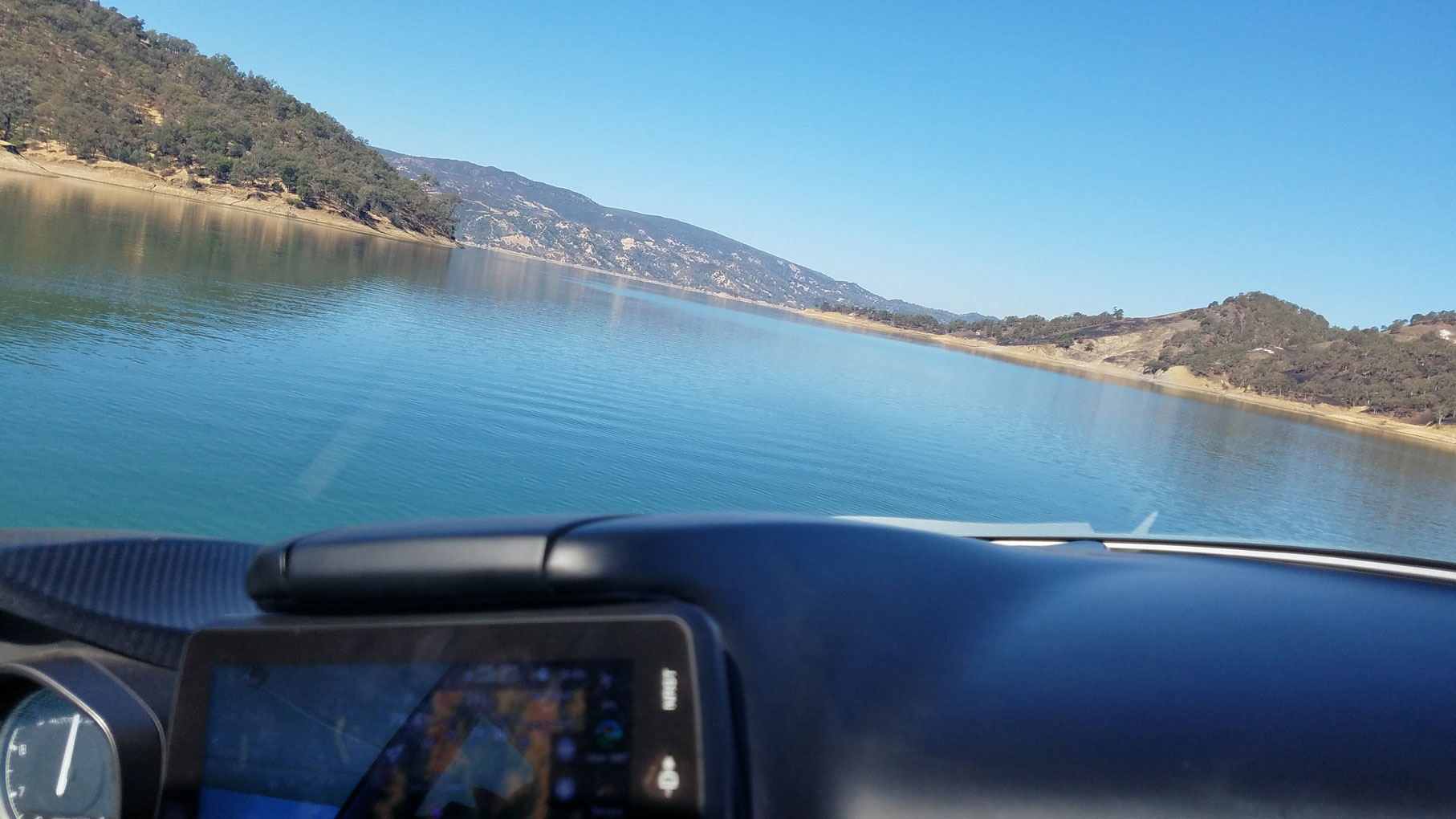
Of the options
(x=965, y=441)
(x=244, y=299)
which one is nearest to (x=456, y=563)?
(x=965, y=441)

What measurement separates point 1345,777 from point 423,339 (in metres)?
18.7

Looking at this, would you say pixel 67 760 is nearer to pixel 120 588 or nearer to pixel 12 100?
pixel 120 588

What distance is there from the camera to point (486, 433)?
10.7 m

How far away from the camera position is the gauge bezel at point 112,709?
1.24m

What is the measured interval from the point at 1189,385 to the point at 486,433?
6256 centimetres

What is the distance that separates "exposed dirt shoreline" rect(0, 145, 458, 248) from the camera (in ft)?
199

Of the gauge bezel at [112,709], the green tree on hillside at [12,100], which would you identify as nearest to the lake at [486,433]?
the gauge bezel at [112,709]

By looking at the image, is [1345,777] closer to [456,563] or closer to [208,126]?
[456,563]

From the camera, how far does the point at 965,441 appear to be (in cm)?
1767

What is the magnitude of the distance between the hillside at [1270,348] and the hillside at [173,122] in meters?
66.3

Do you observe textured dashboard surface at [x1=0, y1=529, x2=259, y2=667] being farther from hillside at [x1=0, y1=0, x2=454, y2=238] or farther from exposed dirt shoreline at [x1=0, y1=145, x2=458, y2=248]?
hillside at [x1=0, y1=0, x2=454, y2=238]

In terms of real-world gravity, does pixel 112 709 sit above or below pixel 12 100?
below

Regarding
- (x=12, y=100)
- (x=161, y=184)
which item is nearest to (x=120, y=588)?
(x=12, y=100)

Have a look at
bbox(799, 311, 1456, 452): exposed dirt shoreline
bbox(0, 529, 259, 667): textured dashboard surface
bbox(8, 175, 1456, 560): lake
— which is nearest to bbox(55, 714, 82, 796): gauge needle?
bbox(0, 529, 259, 667): textured dashboard surface
